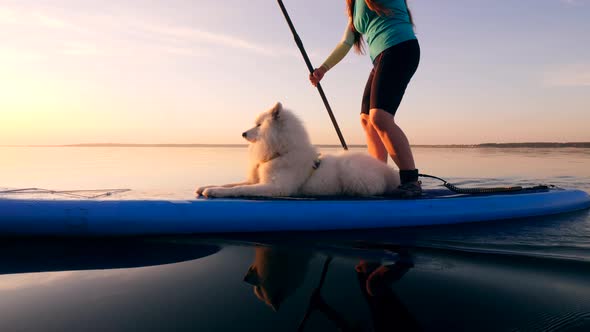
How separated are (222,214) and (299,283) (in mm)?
1247

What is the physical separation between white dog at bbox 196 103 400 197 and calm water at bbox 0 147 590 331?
649mm

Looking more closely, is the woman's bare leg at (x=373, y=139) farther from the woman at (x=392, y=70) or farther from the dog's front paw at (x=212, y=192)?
the dog's front paw at (x=212, y=192)

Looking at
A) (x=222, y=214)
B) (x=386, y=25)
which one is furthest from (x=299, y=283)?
(x=386, y=25)

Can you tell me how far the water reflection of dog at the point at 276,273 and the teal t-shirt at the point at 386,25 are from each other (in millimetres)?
2426

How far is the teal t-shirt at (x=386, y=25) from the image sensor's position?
11.9ft

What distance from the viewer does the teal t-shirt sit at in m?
3.63

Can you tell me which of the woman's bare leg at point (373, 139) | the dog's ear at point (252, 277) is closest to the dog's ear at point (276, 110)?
the woman's bare leg at point (373, 139)

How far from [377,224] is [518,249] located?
3.61 ft

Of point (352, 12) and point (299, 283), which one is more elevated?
point (352, 12)

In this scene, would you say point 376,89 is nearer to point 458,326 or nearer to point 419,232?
point 419,232

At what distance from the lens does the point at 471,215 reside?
11.6ft

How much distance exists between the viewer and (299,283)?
1.95 m

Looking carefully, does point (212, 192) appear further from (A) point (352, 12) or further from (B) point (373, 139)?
(A) point (352, 12)

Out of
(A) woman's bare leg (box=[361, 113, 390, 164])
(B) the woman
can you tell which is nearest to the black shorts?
(B) the woman
